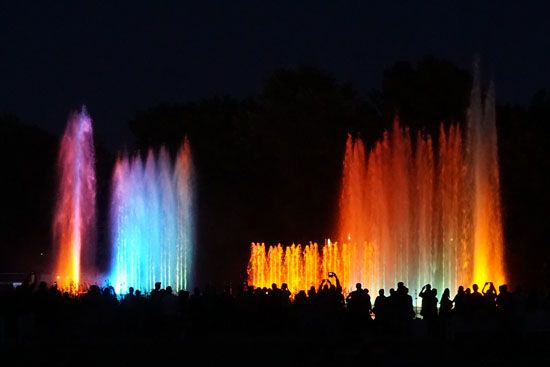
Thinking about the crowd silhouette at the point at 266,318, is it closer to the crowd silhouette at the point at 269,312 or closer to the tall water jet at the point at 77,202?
the crowd silhouette at the point at 269,312

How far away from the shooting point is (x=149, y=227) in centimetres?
4778

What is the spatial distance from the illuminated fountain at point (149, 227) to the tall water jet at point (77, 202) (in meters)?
1.22

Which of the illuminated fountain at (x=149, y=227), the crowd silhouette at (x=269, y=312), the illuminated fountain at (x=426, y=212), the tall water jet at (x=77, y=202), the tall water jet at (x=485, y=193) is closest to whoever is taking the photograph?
the crowd silhouette at (x=269, y=312)

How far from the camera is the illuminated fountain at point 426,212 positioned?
36625mm

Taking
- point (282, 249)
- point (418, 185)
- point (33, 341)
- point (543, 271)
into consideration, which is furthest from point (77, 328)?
point (282, 249)

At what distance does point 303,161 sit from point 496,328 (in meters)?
33.7

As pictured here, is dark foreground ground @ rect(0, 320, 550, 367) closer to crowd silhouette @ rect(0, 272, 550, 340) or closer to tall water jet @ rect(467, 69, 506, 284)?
crowd silhouette @ rect(0, 272, 550, 340)

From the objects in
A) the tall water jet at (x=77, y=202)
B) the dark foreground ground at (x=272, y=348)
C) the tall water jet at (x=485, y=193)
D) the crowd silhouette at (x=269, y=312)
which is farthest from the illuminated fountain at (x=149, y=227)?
the dark foreground ground at (x=272, y=348)

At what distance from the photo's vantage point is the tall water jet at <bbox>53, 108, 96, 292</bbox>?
1770 inches

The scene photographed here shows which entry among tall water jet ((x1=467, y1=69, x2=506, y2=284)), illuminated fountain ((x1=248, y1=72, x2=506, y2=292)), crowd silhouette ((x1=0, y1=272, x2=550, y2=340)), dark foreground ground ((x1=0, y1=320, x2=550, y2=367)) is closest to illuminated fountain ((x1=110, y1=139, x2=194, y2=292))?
illuminated fountain ((x1=248, y1=72, x2=506, y2=292))

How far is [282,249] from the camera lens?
54688 millimetres

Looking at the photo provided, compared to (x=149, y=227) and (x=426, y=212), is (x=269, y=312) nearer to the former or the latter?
(x=426, y=212)

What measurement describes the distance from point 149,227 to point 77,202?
338cm

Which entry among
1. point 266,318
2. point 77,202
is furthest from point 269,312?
point 77,202
